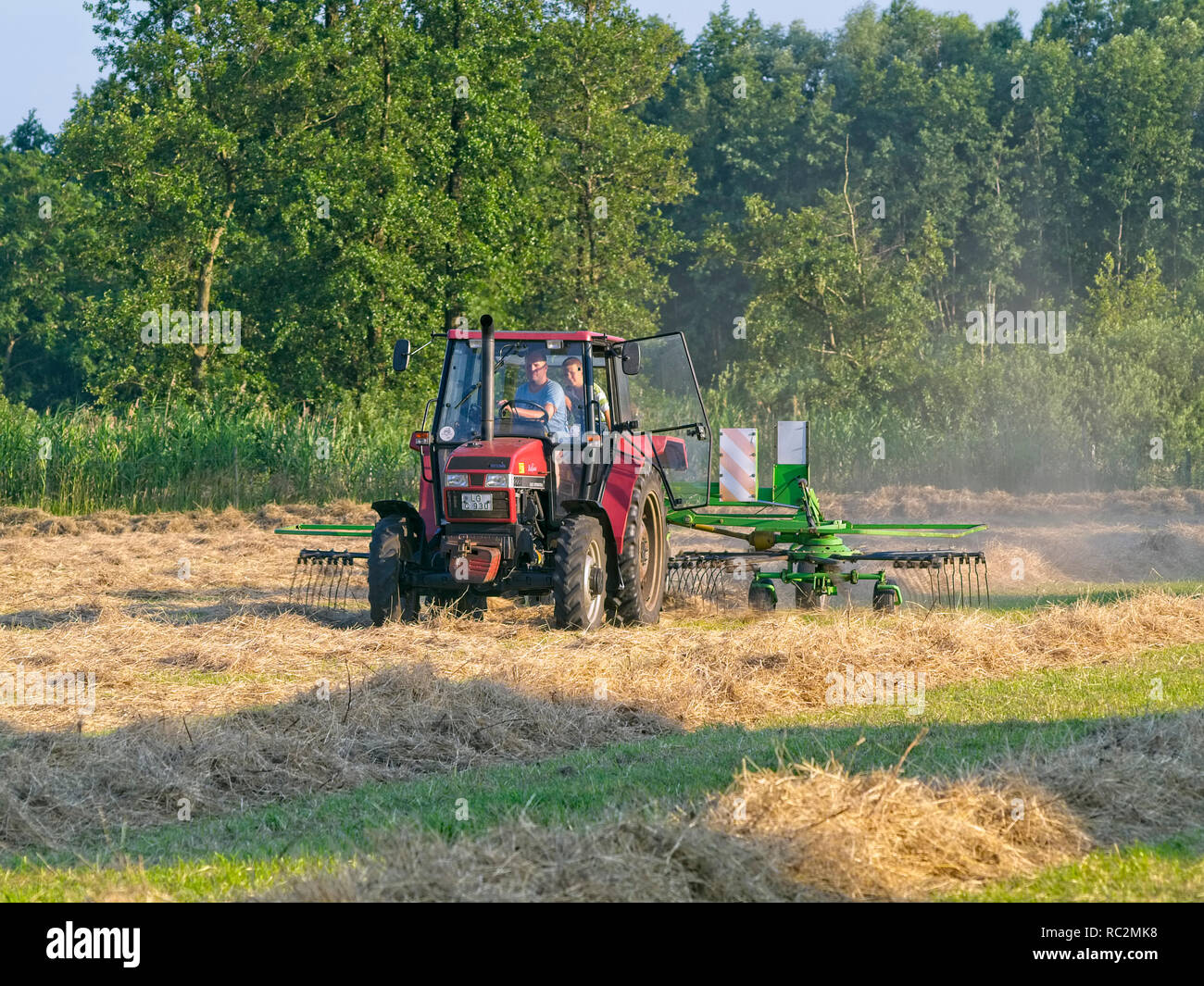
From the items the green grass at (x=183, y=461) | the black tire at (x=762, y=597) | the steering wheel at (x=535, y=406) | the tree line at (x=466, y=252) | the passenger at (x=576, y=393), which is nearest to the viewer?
the steering wheel at (x=535, y=406)

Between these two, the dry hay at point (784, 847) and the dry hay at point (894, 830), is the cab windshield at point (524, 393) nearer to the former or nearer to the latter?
the dry hay at point (784, 847)

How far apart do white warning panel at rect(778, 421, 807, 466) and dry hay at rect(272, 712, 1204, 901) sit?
866 centimetres

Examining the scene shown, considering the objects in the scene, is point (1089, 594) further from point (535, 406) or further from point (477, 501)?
point (477, 501)

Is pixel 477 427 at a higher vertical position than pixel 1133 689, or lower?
higher

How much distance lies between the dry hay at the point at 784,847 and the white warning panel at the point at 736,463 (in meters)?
9.15

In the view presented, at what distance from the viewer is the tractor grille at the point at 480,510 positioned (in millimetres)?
11234

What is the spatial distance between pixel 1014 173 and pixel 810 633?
2093 inches

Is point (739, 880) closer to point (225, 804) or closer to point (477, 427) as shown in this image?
point (225, 804)

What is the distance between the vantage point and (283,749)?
23.1 ft

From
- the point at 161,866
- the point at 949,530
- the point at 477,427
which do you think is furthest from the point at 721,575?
the point at 161,866

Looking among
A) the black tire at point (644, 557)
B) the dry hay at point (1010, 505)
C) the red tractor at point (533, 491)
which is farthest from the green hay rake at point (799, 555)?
the dry hay at point (1010, 505)

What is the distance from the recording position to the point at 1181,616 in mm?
11258

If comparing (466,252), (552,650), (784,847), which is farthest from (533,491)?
(466,252)

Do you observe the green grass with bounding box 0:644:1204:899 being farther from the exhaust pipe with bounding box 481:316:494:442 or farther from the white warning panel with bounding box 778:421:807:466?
the white warning panel with bounding box 778:421:807:466
